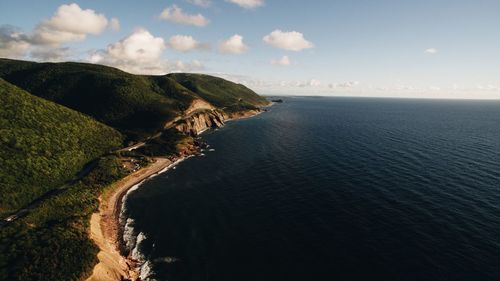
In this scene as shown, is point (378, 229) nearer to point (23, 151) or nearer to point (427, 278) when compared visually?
point (427, 278)

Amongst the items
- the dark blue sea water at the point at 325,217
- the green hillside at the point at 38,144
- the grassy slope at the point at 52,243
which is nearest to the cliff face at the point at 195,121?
the green hillside at the point at 38,144

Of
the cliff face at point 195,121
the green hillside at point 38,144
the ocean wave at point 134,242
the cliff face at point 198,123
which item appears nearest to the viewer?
the ocean wave at point 134,242

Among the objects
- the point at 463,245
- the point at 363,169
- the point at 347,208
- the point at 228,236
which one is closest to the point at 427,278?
the point at 463,245

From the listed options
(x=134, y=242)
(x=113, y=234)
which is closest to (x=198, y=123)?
(x=113, y=234)

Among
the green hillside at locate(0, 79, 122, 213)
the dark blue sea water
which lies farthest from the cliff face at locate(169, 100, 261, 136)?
the dark blue sea water

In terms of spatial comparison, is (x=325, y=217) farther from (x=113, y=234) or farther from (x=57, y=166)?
(x=57, y=166)

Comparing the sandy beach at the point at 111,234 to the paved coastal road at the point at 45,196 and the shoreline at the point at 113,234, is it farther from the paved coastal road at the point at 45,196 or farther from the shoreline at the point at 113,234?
the paved coastal road at the point at 45,196

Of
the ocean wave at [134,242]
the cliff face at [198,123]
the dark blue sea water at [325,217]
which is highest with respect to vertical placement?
the cliff face at [198,123]
